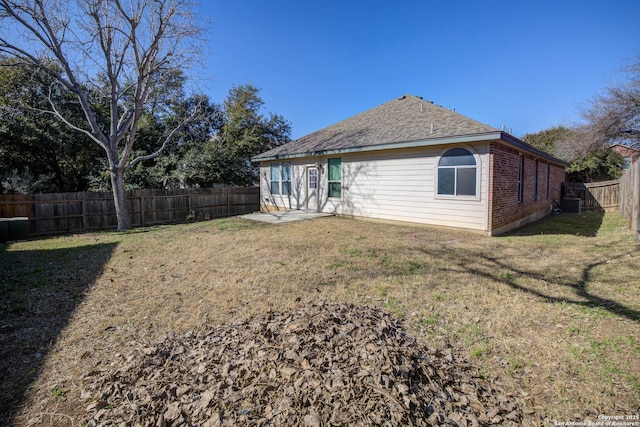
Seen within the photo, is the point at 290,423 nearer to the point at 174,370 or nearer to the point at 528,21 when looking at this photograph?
the point at 174,370

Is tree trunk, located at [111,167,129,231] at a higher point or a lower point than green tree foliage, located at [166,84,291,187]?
lower

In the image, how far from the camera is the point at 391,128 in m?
11.5

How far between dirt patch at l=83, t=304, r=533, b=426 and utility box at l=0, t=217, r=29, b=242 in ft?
31.8

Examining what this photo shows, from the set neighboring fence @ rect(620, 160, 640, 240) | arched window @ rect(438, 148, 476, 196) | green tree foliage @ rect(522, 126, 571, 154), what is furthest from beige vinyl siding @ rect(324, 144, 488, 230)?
green tree foliage @ rect(522, 126, 571, 154)

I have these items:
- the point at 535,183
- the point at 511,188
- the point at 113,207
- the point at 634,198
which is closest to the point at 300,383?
the point at 511,188

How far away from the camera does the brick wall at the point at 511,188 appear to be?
8453 mm

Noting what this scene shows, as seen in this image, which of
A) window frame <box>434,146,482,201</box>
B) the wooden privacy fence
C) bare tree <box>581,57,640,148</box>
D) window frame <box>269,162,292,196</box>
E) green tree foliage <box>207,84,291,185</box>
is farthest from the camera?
green tree foliage <box>207,84,291,185</box>

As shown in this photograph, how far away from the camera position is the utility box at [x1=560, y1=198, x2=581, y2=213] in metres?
15.3

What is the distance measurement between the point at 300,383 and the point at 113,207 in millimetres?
12638

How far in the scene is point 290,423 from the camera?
1937 mm

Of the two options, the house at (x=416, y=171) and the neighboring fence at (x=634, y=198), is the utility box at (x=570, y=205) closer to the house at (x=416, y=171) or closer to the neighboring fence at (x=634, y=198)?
the house at (x=416, y=171)

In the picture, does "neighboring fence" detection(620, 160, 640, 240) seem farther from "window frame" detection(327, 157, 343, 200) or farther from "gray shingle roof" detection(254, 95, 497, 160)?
"window frame" detection(327, 157, 343, 200)

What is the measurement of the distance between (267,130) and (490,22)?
15.1 metres

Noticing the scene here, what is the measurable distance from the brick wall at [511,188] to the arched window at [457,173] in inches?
21.5
